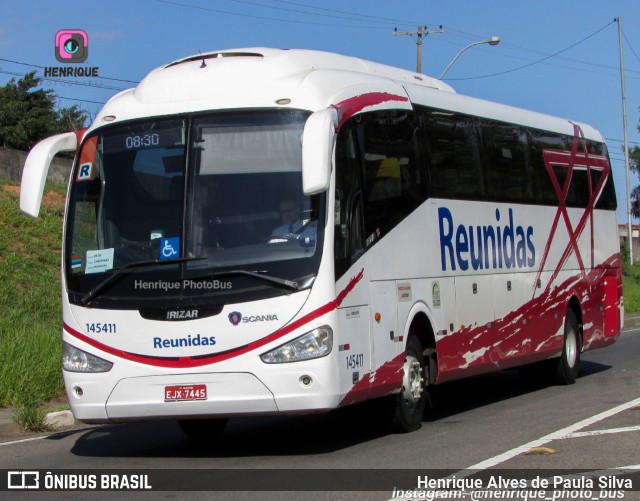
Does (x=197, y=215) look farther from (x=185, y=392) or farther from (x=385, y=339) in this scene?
(x=385, y=339)

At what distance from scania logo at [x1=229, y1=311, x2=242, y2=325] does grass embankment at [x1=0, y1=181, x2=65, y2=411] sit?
4001mm

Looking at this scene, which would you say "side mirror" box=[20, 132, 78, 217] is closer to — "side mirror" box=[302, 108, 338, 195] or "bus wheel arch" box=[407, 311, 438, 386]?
"side mirror" box=[302, 108, 338, 195]

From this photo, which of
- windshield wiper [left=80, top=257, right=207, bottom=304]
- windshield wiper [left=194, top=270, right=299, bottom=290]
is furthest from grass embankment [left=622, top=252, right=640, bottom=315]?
windshield wiper [left=80, top=257, right=207, bottom=304]

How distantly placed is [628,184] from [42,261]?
3416 centimetres

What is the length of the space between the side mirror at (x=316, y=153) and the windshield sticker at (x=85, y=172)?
228 cm

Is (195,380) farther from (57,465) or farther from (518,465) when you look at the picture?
(518,465)

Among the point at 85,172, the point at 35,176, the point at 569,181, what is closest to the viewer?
the point at 35,176

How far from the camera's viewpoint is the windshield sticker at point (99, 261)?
976cm

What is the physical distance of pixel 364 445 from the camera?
1013 centimetres

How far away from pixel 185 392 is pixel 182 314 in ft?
2.15

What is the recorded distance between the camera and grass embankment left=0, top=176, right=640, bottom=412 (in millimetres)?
13961

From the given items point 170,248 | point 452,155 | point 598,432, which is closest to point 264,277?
point 170,248

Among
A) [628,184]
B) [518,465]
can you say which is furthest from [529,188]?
[628,184]

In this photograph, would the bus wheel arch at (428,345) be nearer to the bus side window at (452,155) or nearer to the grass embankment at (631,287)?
the bus side window at (452,155)
